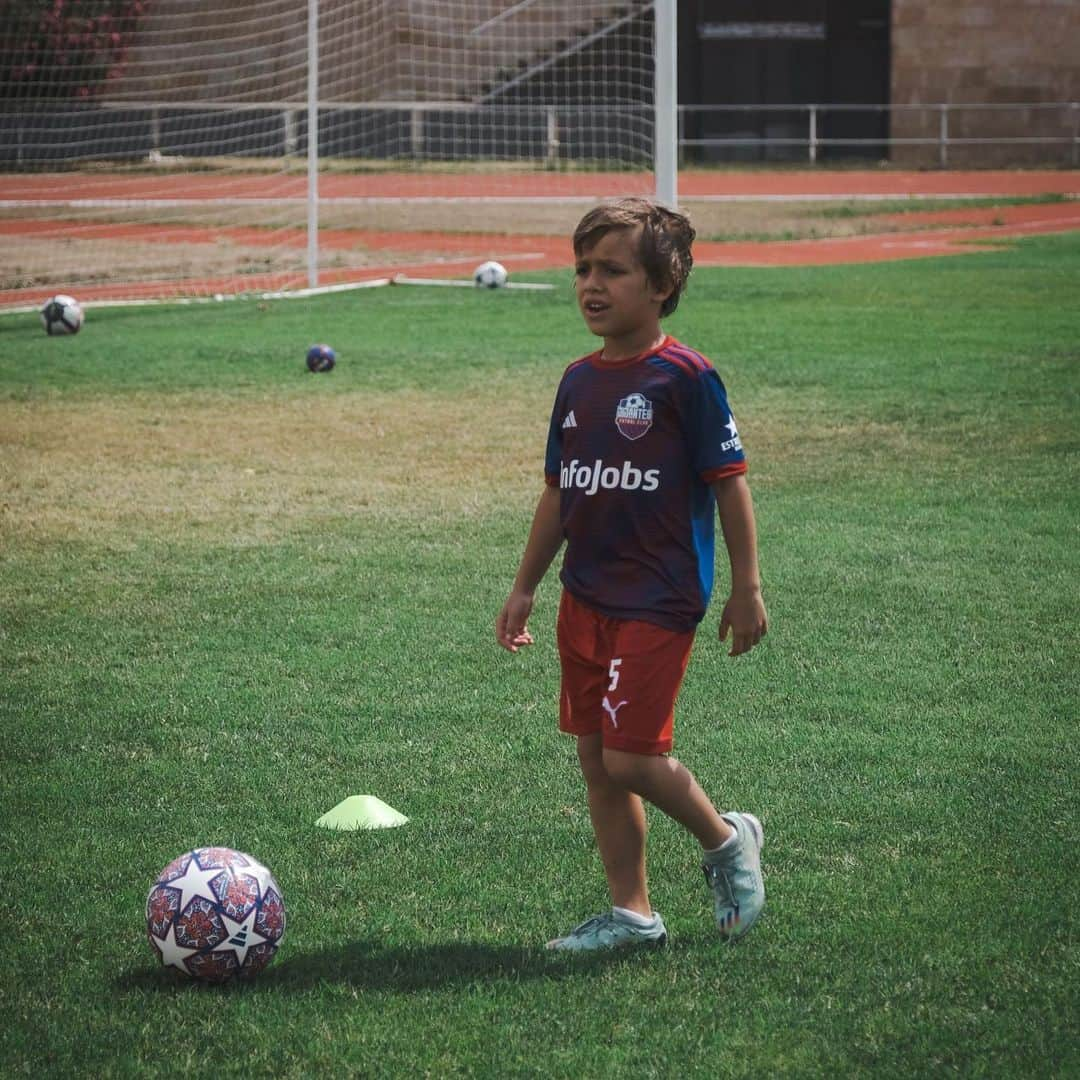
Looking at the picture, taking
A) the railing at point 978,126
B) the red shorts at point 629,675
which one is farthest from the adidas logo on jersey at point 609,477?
the railing at point 978,126

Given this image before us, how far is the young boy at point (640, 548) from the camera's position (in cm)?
340

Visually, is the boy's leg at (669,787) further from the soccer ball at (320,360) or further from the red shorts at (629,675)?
the soccer ball at (320,360)

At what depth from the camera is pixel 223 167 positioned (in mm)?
25500

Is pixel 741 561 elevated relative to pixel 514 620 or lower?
elevated

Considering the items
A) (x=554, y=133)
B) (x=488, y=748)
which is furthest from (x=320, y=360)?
(x=554, y=133)

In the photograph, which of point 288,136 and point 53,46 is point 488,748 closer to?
point 288,136

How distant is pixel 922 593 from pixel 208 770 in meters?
2.89

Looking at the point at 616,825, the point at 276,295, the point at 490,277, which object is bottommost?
the point at 616,825

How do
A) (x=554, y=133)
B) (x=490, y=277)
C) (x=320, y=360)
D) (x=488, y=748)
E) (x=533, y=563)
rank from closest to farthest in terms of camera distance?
(x=533, y=563)
(x=488, y=748)
(x=320, y=360)
(x=490, y=277)
(x=554, y=133)

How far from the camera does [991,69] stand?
109 ft

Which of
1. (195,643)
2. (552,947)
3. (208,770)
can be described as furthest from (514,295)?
(552,947)

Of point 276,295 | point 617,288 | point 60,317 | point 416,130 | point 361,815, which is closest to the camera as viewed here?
point 617,288

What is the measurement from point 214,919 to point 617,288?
1.55 metres

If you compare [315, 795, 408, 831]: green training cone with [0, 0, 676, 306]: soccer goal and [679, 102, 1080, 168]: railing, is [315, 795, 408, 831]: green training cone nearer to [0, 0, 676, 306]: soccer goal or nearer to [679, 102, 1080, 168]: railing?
[0, 0, 676, 306]: soccer goal
